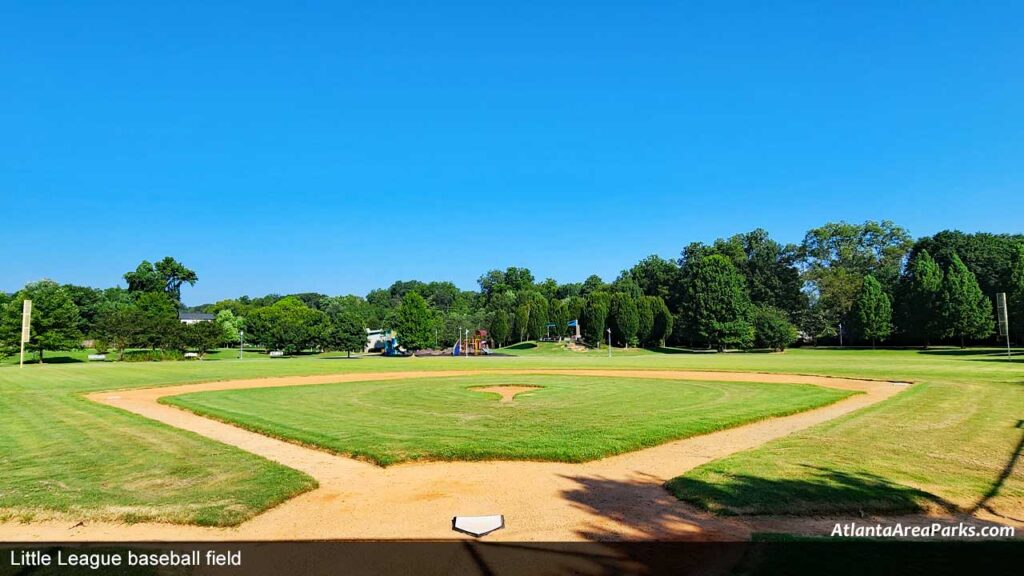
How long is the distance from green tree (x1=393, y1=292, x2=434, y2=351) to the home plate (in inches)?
2955

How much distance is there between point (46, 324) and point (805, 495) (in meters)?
77.0

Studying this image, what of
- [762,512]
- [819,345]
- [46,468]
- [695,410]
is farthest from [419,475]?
[819,345]

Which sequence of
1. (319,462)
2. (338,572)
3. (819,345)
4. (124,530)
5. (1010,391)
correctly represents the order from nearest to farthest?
(338,572) → (124,530) → (319,462) → (1010,391) → (819,345)

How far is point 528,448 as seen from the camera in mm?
11266

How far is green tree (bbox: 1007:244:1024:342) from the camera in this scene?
5722cm

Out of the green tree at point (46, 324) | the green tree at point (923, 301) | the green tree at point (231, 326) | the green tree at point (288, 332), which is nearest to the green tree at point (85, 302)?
the green tree at point (231, 326)

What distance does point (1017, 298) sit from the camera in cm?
5772

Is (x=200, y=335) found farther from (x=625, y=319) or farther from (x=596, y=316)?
(x=625, y=319)

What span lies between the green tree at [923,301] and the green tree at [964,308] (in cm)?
108

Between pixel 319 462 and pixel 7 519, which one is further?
pixel 319 462

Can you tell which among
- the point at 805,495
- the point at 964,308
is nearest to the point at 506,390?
the point at 805,495

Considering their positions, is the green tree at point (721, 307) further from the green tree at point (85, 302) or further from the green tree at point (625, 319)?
the green tree at point (85, 302)

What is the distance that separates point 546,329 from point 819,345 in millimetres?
47641

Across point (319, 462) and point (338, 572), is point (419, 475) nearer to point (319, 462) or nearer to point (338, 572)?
point (319, 462)
